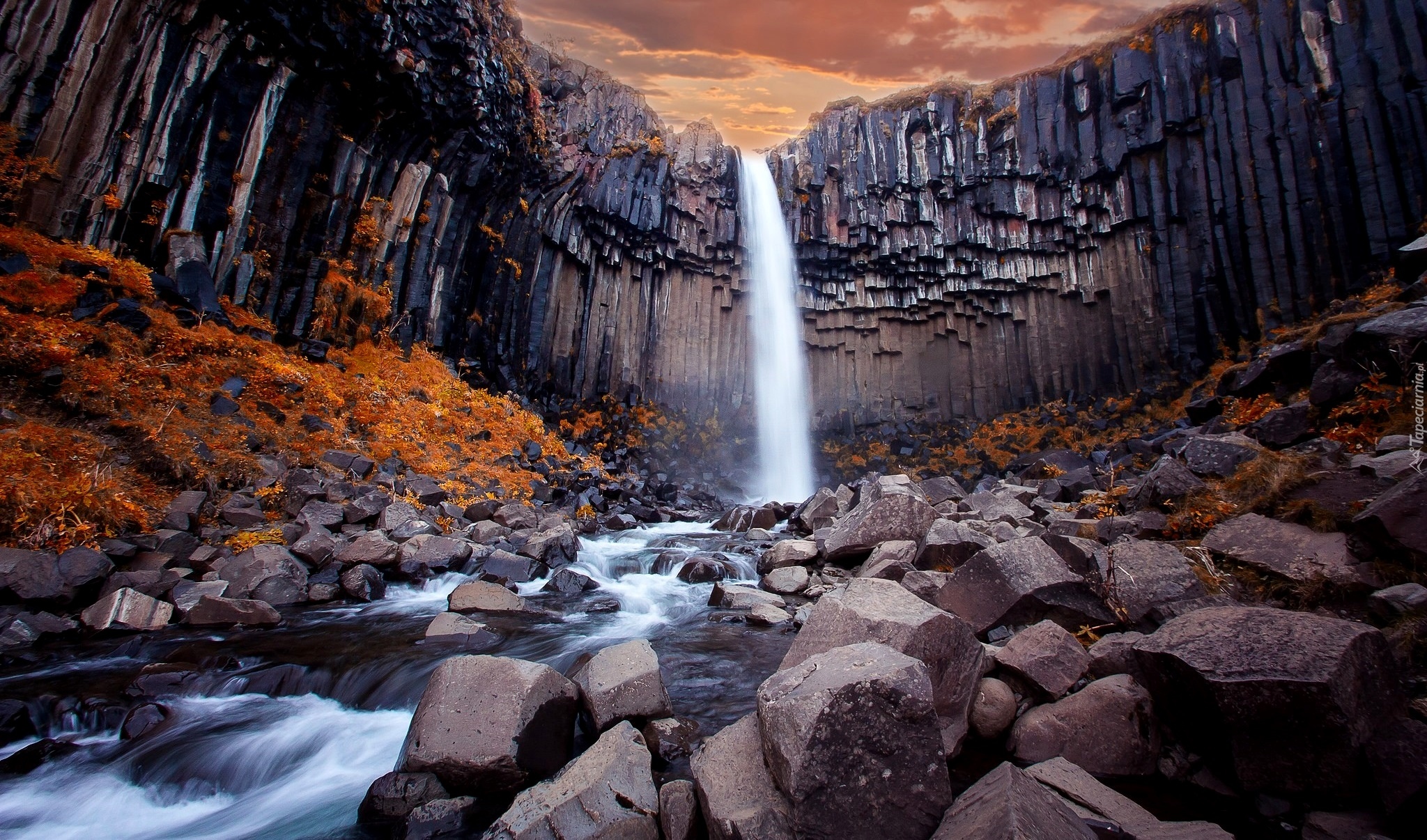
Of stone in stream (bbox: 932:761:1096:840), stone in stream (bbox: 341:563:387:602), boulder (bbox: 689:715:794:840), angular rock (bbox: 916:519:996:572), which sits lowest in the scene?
boulder (bbox: 689:715:794:840)

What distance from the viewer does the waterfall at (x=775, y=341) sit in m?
25.4

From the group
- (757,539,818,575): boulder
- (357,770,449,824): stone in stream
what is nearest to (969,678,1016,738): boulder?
(357,770,449,824): stone in stream

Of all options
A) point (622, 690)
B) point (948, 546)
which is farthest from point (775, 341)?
point (622, 690)

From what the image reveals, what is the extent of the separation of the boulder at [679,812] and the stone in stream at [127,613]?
19.6 feet

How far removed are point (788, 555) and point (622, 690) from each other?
513 cm

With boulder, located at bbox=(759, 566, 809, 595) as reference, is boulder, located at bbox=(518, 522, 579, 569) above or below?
above

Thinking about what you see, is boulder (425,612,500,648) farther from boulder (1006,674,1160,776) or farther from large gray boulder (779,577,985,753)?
boulder (1006,674,1160,776)

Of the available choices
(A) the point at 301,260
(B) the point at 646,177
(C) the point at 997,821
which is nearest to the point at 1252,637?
(C) the point at 997,821

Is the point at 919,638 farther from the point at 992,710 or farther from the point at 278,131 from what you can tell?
the point at 278,131

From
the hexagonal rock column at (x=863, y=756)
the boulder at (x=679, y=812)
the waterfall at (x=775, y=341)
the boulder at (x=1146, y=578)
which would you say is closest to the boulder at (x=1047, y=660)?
the boulder at (x=1146, y=578)

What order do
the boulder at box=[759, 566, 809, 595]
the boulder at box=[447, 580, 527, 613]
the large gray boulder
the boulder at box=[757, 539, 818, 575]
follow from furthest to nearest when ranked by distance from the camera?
the boulder at box=[757, 539, 818, 575], the boulder at box=[759, 566, 809, 595], the boulder at box=[447, 580, 527, 613], the large gray boulder

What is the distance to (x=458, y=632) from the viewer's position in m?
5.96

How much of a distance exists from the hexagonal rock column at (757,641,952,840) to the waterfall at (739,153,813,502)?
22.3 metres

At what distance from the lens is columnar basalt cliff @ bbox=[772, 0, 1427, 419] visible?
16672 mm
